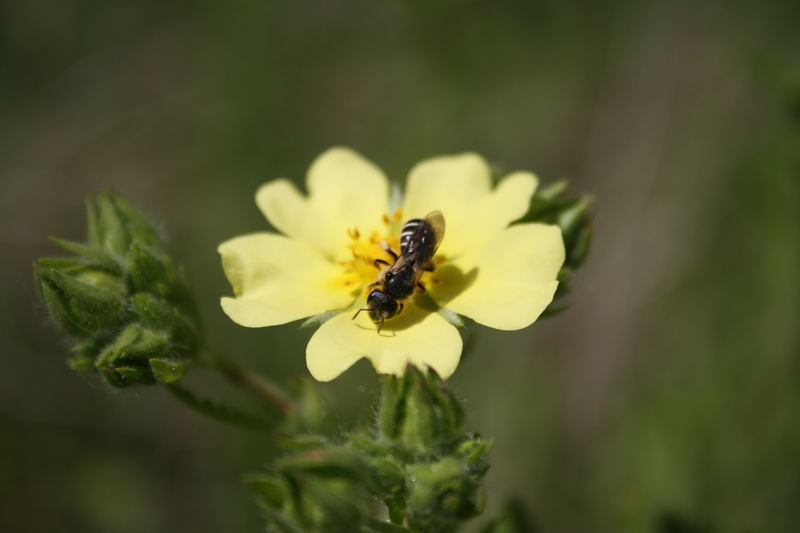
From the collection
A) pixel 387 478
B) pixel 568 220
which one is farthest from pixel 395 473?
pixel 568 220

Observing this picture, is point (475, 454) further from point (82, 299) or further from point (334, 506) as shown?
point (82, 299)

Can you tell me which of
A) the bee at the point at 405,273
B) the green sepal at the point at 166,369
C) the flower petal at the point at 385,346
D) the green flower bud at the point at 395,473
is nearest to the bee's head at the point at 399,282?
the bee at the point at 405,273

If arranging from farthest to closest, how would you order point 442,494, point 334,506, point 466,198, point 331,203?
point 331,203 → point 466,198 → point 442,494 → point 334,506

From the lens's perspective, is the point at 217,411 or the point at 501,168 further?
the point at 501,168

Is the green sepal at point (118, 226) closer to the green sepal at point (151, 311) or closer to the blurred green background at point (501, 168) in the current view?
the green sepal at point (151, 311)

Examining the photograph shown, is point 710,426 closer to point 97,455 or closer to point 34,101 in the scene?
point 97,455

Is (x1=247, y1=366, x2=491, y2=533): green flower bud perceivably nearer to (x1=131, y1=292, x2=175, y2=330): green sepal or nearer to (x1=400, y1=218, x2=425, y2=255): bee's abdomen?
(x1=400, y1=218, x2=425, y2=255): bee's abdomen
